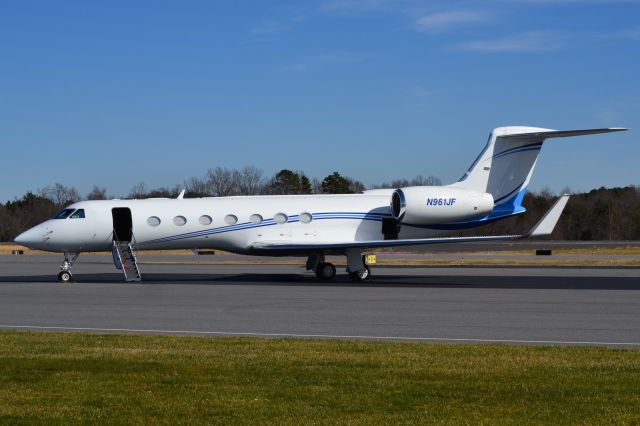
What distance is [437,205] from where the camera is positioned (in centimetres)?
2847

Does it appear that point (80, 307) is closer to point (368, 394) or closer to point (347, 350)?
point (347, 350)

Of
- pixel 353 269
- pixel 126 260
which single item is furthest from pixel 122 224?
pixel 353 269

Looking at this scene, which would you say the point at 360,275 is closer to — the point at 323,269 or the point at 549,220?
the point at 323,269

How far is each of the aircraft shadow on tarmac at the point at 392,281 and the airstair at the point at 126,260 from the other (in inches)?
11.9

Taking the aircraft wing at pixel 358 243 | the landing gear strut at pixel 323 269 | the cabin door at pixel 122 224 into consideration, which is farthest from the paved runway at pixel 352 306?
the cabin door at pixel 122 224

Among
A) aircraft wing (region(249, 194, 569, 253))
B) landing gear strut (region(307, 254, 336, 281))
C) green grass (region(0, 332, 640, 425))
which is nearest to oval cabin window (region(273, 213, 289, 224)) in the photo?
aircraft wing (region(249, 194, 569, 253))

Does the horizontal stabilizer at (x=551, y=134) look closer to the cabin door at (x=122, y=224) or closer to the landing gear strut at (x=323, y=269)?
the landing gear strut at (x=323, y=269)

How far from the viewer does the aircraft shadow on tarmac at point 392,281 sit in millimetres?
24516

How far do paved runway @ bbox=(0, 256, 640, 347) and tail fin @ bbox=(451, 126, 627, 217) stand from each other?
9.25 feet

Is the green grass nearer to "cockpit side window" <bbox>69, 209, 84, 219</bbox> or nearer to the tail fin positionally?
"cockpit side window" <bbox>69, 209, 84, 219</bbox>

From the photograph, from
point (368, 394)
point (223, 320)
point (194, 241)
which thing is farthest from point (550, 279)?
point (368, 394)

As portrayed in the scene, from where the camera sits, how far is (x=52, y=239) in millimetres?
27672

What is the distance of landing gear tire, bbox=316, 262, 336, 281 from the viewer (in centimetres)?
2812

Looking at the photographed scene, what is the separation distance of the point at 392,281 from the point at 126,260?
8.36m
